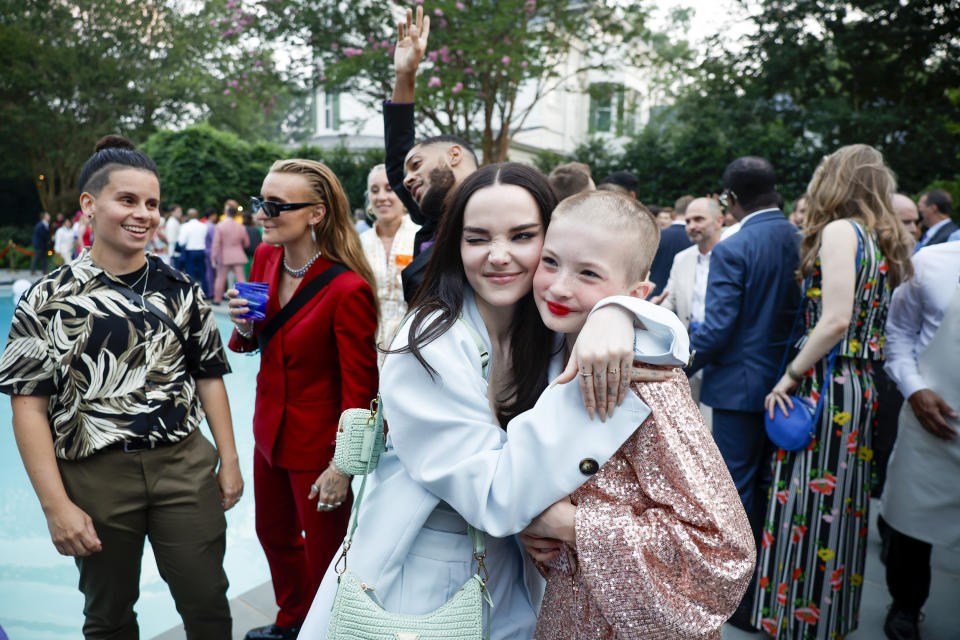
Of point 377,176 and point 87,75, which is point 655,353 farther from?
point 87,75

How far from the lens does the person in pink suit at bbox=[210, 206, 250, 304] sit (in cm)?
1334

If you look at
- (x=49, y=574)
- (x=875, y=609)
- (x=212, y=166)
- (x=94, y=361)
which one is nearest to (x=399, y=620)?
(x=94, y=361)

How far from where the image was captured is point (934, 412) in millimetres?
2959

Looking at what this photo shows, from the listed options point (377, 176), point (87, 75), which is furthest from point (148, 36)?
point (377, 176)

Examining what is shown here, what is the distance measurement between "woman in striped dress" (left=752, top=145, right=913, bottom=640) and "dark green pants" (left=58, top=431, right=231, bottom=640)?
92.7 inches

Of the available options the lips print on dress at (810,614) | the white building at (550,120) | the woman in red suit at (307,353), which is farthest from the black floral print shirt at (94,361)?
the white building at (550,120)

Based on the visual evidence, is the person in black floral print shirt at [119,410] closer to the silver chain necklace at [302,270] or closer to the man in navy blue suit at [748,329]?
the silver chain necklace at [302,270]

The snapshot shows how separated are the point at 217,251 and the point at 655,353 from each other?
1366 cm

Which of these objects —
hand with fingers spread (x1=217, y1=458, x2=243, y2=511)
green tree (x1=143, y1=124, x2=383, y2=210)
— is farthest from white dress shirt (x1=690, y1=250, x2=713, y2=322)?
green tree (x1=143, y1=124, x2=383, y2=210)

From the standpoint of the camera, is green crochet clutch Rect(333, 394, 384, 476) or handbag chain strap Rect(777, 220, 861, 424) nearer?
green crochet clutch Rect(333, 394, 384, 476)

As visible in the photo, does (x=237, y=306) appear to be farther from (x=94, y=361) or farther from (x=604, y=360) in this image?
(x=604, y=360)

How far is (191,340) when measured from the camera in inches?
99.9

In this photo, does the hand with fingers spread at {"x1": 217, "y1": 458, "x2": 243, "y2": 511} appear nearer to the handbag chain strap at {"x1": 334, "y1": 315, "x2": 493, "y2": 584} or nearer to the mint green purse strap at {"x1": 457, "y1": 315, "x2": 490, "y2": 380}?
the handbag chain strap at {"x1": 334, "y1": 315, "x2": 493, "y2": 584}

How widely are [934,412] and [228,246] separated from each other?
1274 cm
